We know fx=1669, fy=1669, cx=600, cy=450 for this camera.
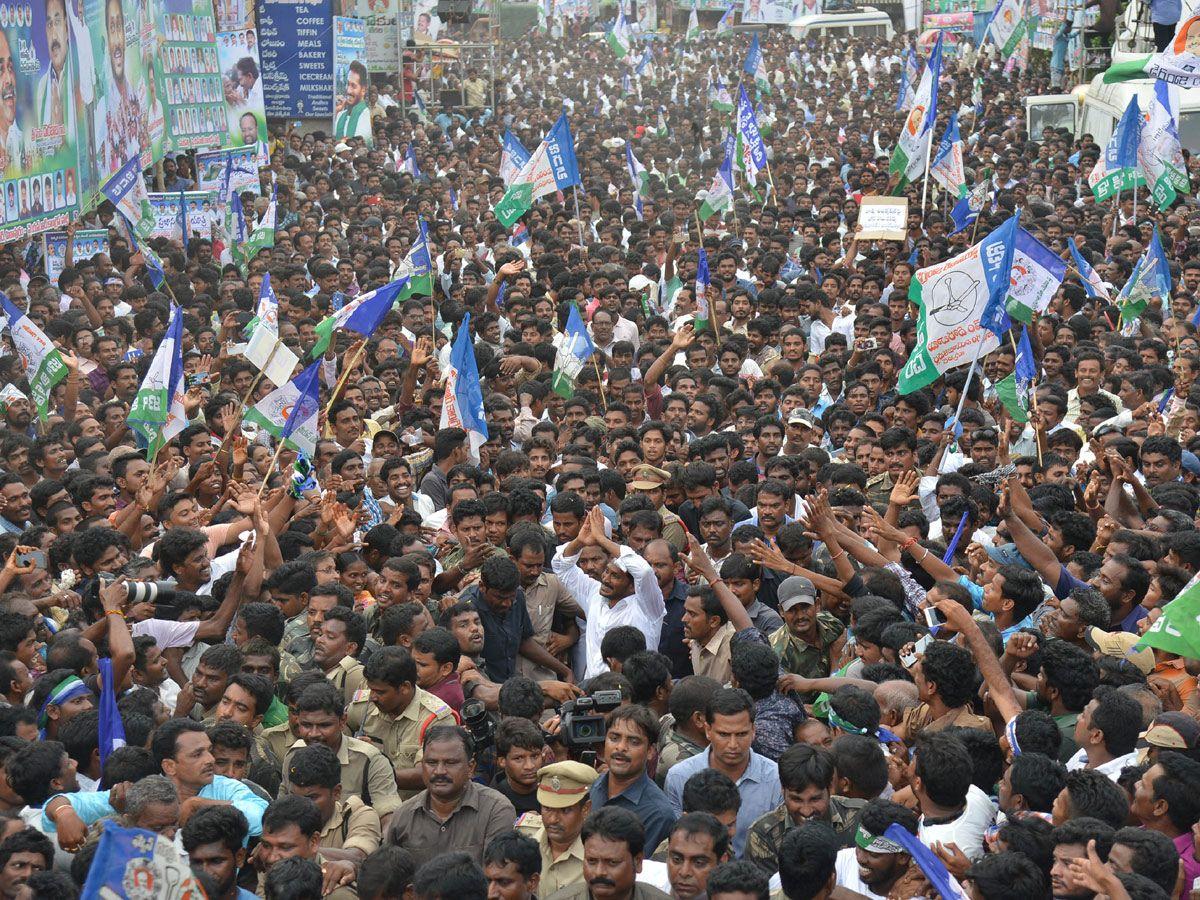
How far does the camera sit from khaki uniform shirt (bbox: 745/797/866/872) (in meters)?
5.16

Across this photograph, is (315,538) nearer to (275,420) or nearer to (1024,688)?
(275,420)

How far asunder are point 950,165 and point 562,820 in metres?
14.1

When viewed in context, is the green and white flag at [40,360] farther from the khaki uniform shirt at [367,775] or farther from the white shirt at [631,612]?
the khaki uniform shirt at [367,775]

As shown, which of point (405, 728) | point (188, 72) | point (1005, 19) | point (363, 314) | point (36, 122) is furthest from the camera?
point (1005, 19)

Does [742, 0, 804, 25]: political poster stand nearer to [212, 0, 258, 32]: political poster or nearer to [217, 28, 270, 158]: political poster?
[212, 0, 258, 32]: political poster

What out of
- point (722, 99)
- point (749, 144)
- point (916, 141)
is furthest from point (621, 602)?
point (722, 99)

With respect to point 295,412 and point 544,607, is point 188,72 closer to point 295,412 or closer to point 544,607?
point 295,412

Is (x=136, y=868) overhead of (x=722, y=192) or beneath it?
overhead

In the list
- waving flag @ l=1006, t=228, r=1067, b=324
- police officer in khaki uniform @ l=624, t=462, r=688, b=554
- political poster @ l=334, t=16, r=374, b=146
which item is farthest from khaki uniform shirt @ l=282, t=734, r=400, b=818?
political poster @ l=334, t=16, r=374, b=146

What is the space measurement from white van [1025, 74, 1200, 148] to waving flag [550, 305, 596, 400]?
8896 mm

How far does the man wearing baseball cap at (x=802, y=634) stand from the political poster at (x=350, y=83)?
20.9 metres

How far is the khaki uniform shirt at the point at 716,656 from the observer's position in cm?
678

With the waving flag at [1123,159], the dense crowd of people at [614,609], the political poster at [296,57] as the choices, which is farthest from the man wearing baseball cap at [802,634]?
the political poster at [296,57]

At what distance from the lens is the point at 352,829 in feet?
18.0
